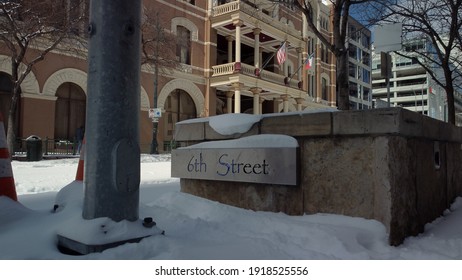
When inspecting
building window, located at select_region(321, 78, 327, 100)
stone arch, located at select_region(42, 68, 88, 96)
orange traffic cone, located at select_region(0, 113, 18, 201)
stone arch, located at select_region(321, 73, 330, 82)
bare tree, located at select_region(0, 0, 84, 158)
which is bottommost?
orange traffic cone, located at select_region(0, 113, 18, 201)

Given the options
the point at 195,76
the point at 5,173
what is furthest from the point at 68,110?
the point at 5,173

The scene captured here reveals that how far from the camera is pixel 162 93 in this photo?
24328 millimetres

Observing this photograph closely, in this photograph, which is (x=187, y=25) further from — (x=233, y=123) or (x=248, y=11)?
(x=233, y=123)

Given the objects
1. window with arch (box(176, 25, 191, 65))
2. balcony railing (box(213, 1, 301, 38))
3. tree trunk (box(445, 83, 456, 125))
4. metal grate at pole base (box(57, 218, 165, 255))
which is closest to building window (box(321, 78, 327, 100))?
balcony railing (box(213, 1, 301, 38))

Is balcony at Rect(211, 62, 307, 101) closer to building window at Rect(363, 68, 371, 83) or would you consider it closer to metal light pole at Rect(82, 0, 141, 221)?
metal light pole at Rect(82, 0, 141, 221)

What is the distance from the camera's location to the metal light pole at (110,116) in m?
3.24

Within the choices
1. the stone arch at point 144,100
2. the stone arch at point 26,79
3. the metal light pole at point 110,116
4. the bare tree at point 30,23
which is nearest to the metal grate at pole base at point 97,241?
the metal light pole at point 110,116

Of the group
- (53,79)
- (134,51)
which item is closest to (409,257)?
(134,51)

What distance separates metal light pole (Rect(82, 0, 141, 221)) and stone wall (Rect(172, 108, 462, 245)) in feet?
6.73

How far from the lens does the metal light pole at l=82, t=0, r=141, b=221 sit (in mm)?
3240

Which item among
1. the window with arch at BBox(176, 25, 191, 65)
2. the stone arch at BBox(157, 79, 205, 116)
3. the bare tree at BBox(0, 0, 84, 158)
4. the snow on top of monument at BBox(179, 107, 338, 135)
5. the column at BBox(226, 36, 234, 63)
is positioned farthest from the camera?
the column at BBox(226, 36, 234, 63)

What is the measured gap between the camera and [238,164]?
4.92m

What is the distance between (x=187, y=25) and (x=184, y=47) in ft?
5.14

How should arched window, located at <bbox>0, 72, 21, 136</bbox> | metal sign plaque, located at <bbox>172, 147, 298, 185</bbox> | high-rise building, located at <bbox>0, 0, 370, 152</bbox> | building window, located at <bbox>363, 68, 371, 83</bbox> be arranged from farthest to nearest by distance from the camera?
1. building window, located at <bbox>363, 68, 371, 83</bbox>
2. high-rise building, located at <bbox>0, 0, 370, 152</bbox>
3. arched window, located at <bbox>0, 72, 21, 136</bbox>
4. metal sign plaque, located at <bbox>172, 147, 298, 185</bbox>
